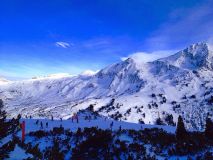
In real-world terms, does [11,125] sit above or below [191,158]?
above

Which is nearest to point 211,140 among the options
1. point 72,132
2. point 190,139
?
point 190,139

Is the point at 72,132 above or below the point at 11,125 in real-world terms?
below

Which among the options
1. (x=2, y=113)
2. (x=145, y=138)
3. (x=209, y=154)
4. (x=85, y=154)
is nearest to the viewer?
(x=2, y=113)

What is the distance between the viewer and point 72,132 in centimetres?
8400

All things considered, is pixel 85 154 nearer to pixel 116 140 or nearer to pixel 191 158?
pixel 116 140

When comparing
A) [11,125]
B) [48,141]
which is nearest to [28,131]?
[48,141]

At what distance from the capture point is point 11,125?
2050 cm

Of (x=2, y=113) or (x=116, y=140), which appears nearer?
(x=2, y=113)

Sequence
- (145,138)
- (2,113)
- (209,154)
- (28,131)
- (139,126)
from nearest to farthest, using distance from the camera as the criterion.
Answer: (2,113), (209,154), (145,138), (28,131), (139,126)

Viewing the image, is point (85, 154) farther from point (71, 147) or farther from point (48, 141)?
point (48, 141)

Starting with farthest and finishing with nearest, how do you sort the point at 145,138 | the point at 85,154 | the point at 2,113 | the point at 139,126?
1. the point at 139,126
2. the point at 145,138
3. the point at 85,154
4. the point at 2,113

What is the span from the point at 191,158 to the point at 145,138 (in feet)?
55.6

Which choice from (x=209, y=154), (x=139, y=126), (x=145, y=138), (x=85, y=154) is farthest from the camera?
(x=139, y=126)

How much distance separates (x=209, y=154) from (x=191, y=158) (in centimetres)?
407
